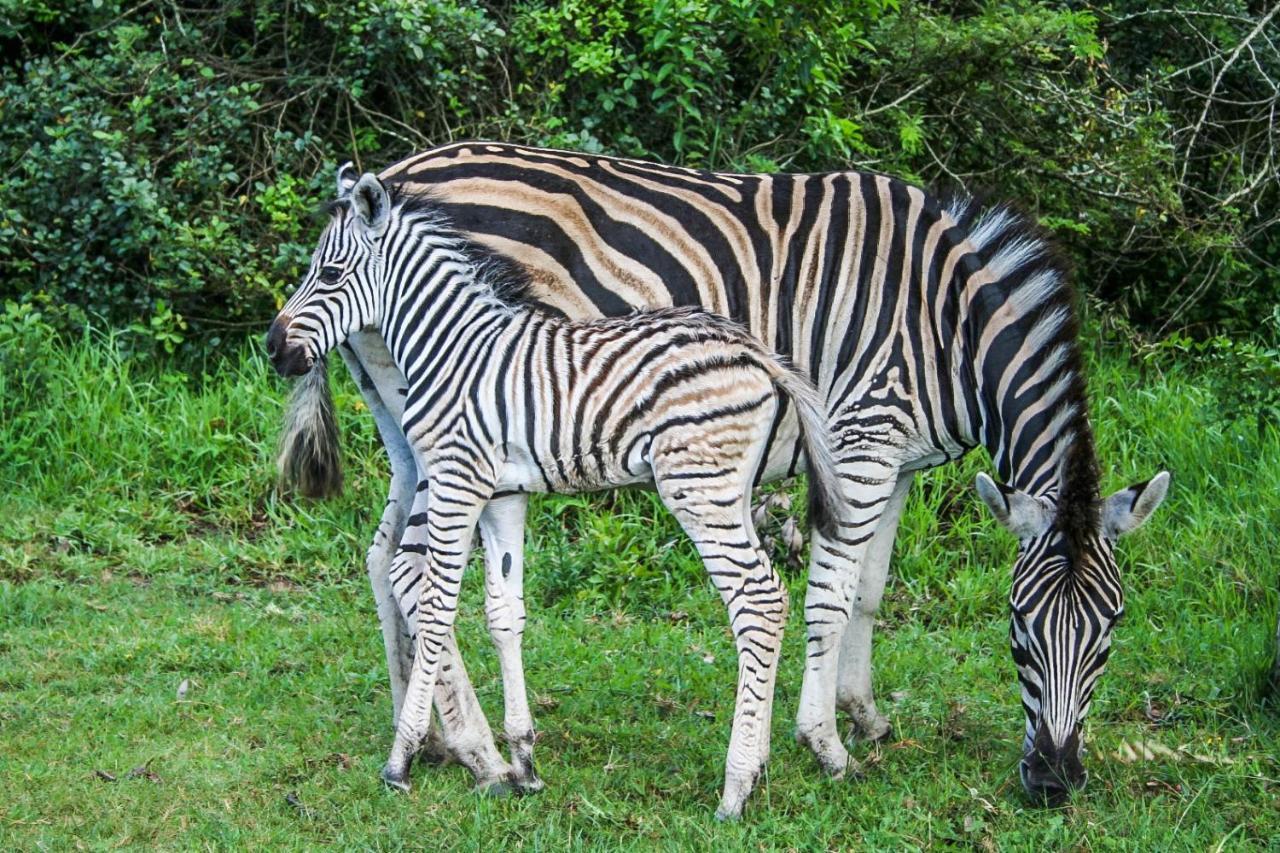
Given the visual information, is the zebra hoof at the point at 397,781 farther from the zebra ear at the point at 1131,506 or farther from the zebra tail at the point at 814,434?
the zebra ear at the point at 1131,506

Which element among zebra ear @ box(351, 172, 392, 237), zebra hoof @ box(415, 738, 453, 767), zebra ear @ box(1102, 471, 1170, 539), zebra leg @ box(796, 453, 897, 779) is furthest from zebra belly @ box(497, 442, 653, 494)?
zebra ear @ box(1102, 471, 1170, 539)

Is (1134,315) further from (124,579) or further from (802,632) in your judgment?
(124,579)

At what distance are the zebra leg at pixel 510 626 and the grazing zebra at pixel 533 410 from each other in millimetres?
11

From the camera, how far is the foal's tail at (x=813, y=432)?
5422 mm

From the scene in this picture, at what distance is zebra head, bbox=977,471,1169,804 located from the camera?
5195mm

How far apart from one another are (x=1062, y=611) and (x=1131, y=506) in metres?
0.46

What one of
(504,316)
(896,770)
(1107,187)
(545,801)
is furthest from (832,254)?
(1107,187)

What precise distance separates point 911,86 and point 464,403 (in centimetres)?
621

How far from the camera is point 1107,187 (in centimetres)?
1048

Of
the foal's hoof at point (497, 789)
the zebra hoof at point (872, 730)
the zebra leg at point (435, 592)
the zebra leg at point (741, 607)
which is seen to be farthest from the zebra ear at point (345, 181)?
the zebra hoof at point (872, 730)

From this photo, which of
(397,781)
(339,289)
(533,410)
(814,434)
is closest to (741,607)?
(814,434)

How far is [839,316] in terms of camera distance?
19.7ft

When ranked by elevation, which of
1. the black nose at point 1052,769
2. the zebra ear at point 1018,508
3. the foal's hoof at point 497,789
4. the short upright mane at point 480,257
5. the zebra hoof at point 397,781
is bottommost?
the foal's hoof at point 497,789

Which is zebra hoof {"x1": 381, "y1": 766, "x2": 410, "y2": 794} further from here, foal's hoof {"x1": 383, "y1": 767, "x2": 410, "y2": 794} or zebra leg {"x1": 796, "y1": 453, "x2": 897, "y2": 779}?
zebra leg {"x1": 796, "y1": 453, "x2": 897, "y2": 779}
